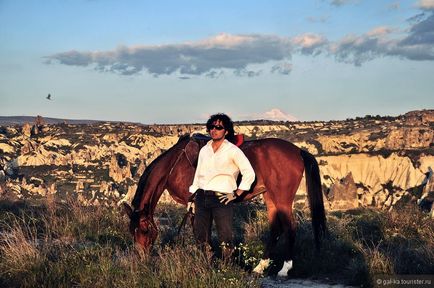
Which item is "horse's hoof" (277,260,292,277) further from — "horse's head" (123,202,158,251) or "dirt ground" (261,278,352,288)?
"horse's head" (123,202,158,251)

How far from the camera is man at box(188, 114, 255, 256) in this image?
7594 millimetres

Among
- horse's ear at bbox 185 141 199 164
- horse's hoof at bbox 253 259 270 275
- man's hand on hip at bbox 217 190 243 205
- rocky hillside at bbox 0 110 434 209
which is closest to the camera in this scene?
man's hand on hip at bbox 217 190 243 205

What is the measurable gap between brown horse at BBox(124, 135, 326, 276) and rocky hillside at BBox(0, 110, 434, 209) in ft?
218

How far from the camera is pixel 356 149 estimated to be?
325 feet

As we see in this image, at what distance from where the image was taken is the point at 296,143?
96.5m

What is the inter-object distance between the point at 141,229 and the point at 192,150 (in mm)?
1513

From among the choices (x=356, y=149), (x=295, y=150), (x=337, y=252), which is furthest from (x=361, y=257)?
(x=356, y=149)

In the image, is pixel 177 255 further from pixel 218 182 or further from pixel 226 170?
pixel 226 170

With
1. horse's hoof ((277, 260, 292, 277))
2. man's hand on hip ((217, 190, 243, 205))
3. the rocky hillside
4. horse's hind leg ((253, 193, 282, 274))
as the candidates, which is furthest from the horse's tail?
the rocky hillside

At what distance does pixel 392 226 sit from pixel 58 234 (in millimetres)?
6405

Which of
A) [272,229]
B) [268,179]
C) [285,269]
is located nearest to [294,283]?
[285,269]

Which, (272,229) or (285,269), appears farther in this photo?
(272,229)

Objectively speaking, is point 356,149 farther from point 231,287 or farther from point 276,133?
point 231,287

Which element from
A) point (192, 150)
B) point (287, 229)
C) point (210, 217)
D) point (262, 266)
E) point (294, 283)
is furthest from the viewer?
point (192, 150)
